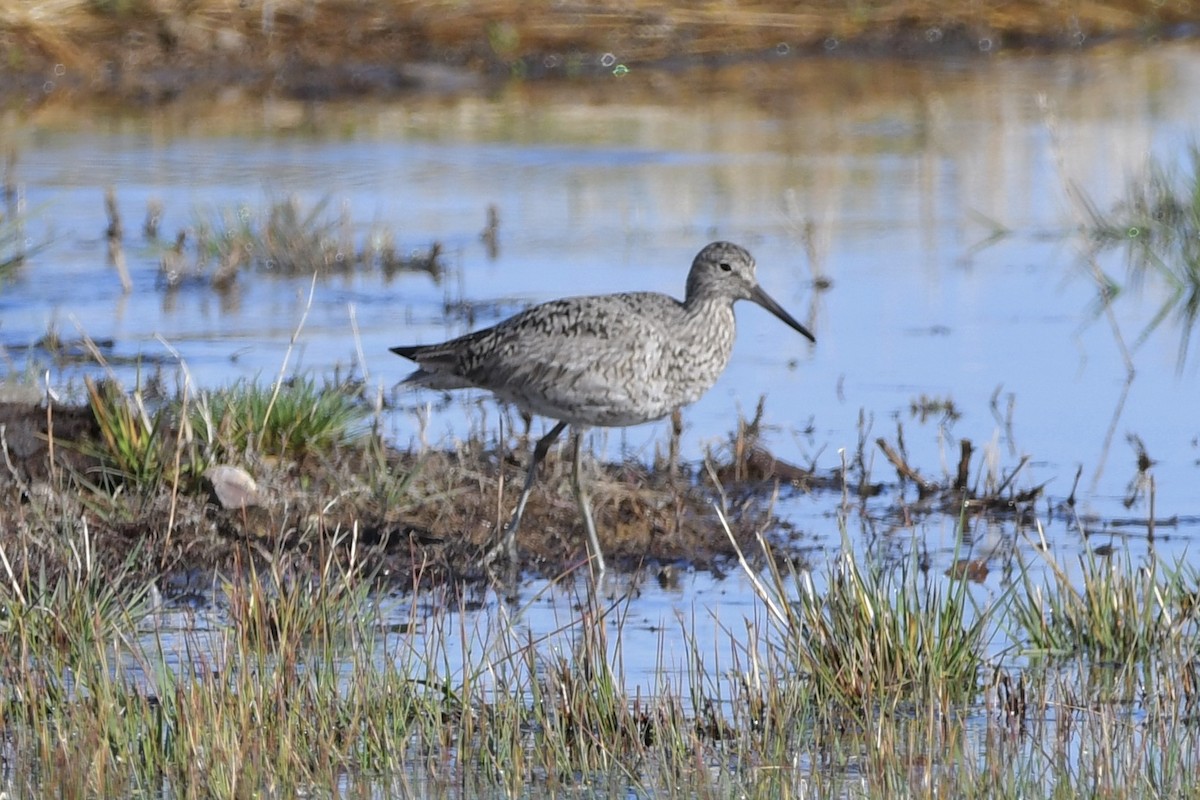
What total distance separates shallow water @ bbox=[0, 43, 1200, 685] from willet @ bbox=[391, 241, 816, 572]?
63cm

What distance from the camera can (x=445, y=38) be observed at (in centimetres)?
2233

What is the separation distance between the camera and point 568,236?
1378 cm

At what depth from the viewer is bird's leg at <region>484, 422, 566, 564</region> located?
23.4 ft

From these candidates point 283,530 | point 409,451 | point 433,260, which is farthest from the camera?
point 433,260

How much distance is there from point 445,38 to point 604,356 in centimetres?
1560

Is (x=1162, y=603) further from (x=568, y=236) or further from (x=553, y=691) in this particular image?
(x=568, y=236)

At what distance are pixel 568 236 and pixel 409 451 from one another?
5870 millimetres

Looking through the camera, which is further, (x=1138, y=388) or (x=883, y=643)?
(x=1138, y=388)

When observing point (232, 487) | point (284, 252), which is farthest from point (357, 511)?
point (284, 252)

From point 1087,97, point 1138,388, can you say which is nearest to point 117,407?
point 1138,388

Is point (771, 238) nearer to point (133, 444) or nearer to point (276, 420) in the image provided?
point (276, 420)

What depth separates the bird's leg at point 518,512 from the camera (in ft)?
23.4

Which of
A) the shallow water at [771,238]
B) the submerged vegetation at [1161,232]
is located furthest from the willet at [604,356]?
the submerged vegetation at [1161,232]

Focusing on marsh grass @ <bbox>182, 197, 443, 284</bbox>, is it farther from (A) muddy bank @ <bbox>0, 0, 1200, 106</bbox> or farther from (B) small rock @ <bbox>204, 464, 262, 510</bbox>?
(A) muddy bank @ <bbox>0, 0, 1200, 106</bbox>
